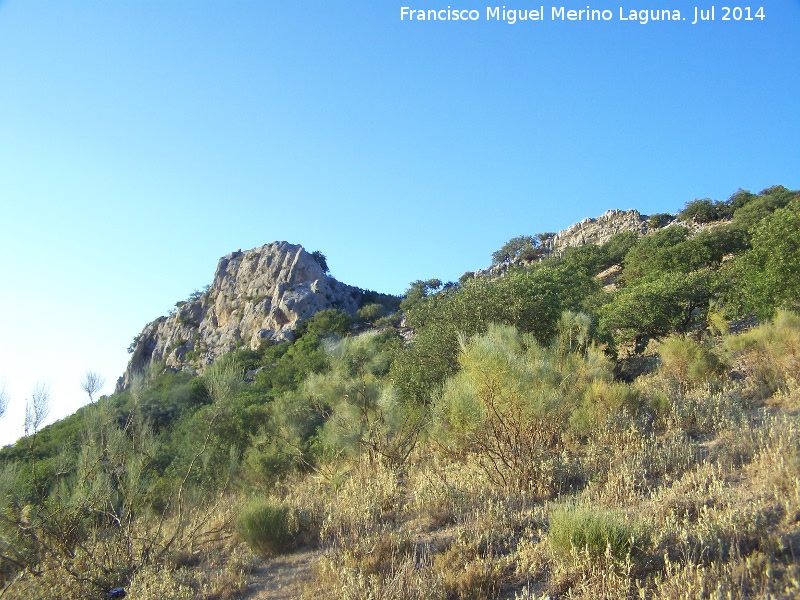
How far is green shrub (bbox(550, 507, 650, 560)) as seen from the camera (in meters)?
3.94

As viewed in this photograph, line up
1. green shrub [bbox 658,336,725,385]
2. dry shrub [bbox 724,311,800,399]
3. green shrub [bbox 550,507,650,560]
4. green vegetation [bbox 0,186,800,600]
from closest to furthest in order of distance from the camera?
1. green shrub [bbox 550,507,650,560]
2. green vegetation [bbox 0,186,800,600]
3. dry shrub [bbox 724,311,800,399]
4. green shrub [bbox 658,336,725,385]

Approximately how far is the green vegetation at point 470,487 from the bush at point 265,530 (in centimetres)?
3

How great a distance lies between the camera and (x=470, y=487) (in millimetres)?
6562

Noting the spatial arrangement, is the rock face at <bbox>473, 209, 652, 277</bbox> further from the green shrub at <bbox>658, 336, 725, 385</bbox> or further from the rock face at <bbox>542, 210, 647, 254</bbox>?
the green shrub at <bbox>658, 336, 725, 385</bbox>

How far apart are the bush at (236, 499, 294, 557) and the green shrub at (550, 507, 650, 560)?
3.60 meters

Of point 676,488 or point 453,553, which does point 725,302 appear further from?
point 453,553

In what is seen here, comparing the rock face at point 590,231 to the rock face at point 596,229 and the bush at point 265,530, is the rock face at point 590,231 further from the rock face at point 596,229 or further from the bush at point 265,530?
the bush at point 265,530

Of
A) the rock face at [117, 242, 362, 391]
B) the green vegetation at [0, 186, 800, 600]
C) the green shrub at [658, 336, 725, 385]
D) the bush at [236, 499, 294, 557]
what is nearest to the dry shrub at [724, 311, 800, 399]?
the green vegetation at [0, 186, 800, 600]

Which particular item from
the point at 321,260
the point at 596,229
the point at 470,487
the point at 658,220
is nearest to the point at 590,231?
the point at 596,229

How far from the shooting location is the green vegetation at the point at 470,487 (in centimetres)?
405

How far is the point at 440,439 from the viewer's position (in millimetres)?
8125

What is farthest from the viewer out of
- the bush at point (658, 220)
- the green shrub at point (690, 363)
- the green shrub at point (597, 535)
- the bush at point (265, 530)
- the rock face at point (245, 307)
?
the rock face at point (245, 307)

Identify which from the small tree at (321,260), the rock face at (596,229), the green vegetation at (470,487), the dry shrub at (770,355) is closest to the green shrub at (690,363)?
the green vegetation at (470,487)

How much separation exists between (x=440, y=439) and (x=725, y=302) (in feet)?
43.2
